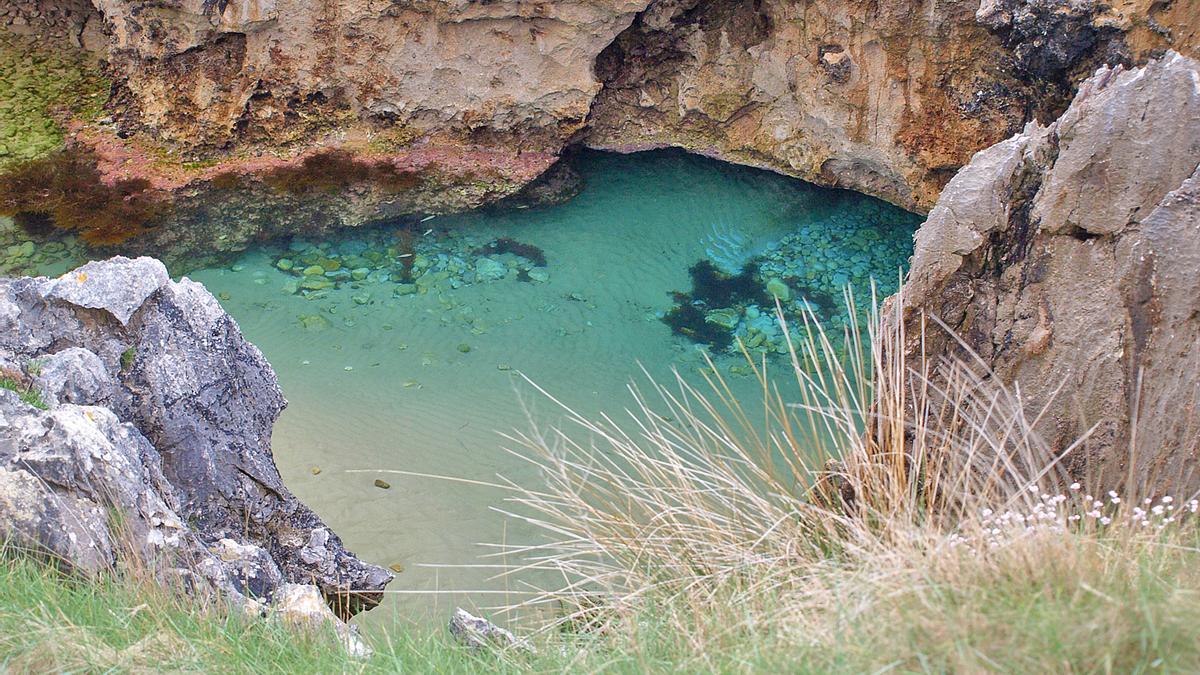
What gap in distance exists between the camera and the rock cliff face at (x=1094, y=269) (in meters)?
3.11

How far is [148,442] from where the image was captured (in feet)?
11.3

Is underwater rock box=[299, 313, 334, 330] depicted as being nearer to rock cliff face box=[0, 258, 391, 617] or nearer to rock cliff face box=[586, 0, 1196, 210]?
rock cliff face box=[0, 258, 391, 617]

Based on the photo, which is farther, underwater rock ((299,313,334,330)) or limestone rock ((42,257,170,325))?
underwater rock ((299,313,334,330))

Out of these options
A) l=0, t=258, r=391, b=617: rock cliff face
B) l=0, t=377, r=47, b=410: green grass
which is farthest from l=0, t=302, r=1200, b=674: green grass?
l=0, t=377, r=47, b=410: green grass

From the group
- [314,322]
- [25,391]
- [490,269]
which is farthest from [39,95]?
[25,391]

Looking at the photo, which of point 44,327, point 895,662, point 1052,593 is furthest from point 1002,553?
point 44,327

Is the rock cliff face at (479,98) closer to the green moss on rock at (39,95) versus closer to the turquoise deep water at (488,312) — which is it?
the green moss on rock at (39,95)

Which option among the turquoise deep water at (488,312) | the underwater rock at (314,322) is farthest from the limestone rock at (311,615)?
the underwater rock at (314,322)

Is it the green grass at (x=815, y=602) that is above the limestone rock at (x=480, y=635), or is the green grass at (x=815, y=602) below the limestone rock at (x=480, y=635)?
above

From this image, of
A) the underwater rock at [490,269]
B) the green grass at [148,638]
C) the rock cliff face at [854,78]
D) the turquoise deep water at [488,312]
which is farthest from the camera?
the underwater rock at [490,269]

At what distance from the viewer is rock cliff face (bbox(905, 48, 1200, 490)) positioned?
311 cm

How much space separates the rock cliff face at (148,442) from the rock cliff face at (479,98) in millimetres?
3174

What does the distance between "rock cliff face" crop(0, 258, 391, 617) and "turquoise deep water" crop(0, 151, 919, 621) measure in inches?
26.5

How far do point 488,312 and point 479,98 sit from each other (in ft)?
7.58
